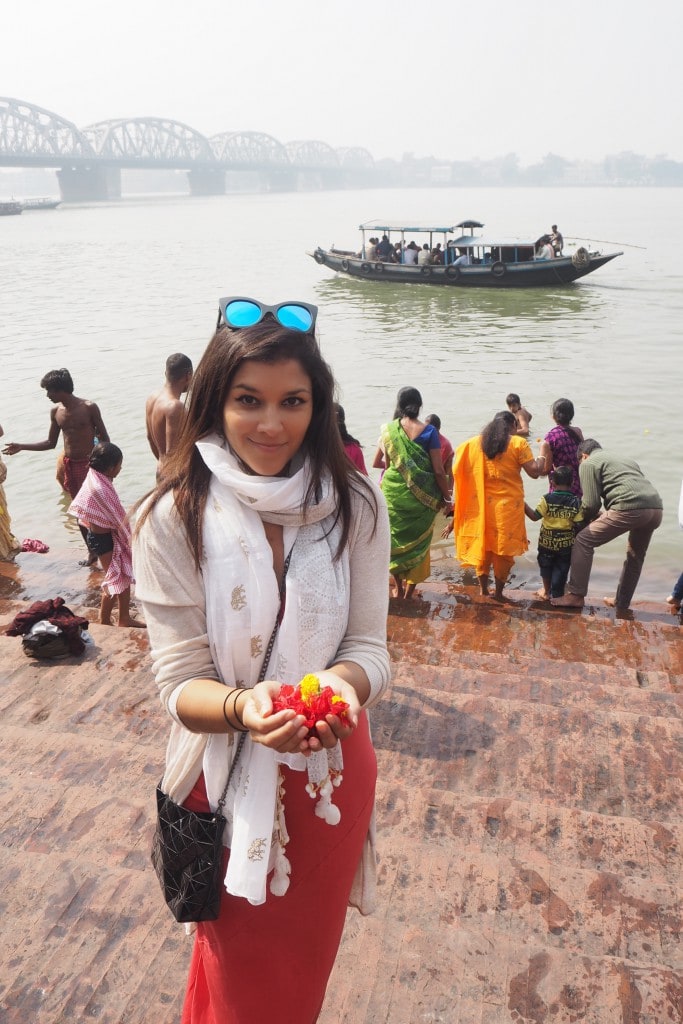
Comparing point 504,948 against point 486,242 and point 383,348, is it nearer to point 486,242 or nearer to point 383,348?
point 383,348

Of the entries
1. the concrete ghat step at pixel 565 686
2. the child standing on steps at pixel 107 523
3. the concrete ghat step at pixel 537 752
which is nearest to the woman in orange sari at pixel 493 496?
the concrete ghat step at pixel 565 686

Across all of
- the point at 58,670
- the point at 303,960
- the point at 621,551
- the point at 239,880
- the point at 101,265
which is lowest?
the point at 101,265

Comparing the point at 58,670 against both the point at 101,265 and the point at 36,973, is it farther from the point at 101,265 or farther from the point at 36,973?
the point at 101,265

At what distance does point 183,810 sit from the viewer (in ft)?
4.96

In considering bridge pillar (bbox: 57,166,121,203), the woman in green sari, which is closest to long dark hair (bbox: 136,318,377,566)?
the woman in green sari

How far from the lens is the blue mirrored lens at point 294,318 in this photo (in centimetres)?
148

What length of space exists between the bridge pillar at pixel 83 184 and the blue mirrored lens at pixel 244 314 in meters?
104

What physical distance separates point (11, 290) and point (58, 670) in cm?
2692

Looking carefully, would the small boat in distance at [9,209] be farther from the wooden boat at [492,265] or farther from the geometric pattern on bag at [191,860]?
the geometric pattern on bag at [191,860]

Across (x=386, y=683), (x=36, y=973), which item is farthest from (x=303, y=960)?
(x=36, y=973)

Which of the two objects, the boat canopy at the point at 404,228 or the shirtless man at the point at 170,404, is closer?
the shirtless man at the point at 170,404

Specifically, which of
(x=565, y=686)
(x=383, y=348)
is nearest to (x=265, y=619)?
(x=565, y=686)

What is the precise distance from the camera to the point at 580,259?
23.6 metres

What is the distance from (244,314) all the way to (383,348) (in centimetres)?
1689
